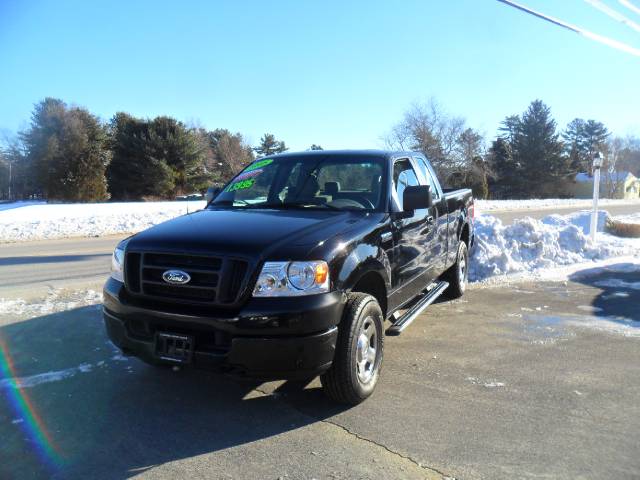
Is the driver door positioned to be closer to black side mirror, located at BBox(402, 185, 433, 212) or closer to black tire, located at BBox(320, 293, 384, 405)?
black side mirror, located at BBox(402, 185, 433, 212)

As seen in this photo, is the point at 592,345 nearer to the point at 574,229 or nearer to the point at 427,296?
the point at 427,296

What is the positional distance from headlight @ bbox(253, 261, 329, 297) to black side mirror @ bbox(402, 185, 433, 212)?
1475 millimetres

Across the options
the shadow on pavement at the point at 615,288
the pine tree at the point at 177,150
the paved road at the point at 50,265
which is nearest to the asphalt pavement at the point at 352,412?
the shadow on pavement at the point at 615,288

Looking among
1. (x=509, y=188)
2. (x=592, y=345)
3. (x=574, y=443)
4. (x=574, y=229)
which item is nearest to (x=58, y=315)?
(x=574, y=443)

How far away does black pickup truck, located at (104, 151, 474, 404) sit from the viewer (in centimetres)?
317

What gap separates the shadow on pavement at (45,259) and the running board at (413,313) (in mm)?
7793

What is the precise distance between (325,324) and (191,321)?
86cm

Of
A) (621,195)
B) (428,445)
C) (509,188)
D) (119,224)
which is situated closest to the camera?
(428,445)

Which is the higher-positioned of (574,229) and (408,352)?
(574,229)

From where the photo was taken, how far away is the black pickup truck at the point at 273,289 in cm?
317

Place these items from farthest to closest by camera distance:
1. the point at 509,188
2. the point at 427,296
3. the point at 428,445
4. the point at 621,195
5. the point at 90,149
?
the point at 621,195, the point at 509,188, the point at 90,149, the point at 427,296, the point at 428,445

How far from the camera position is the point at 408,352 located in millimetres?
4891

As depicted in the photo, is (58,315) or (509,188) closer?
(58,315)

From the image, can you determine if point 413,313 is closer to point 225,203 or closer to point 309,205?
point 309,205
